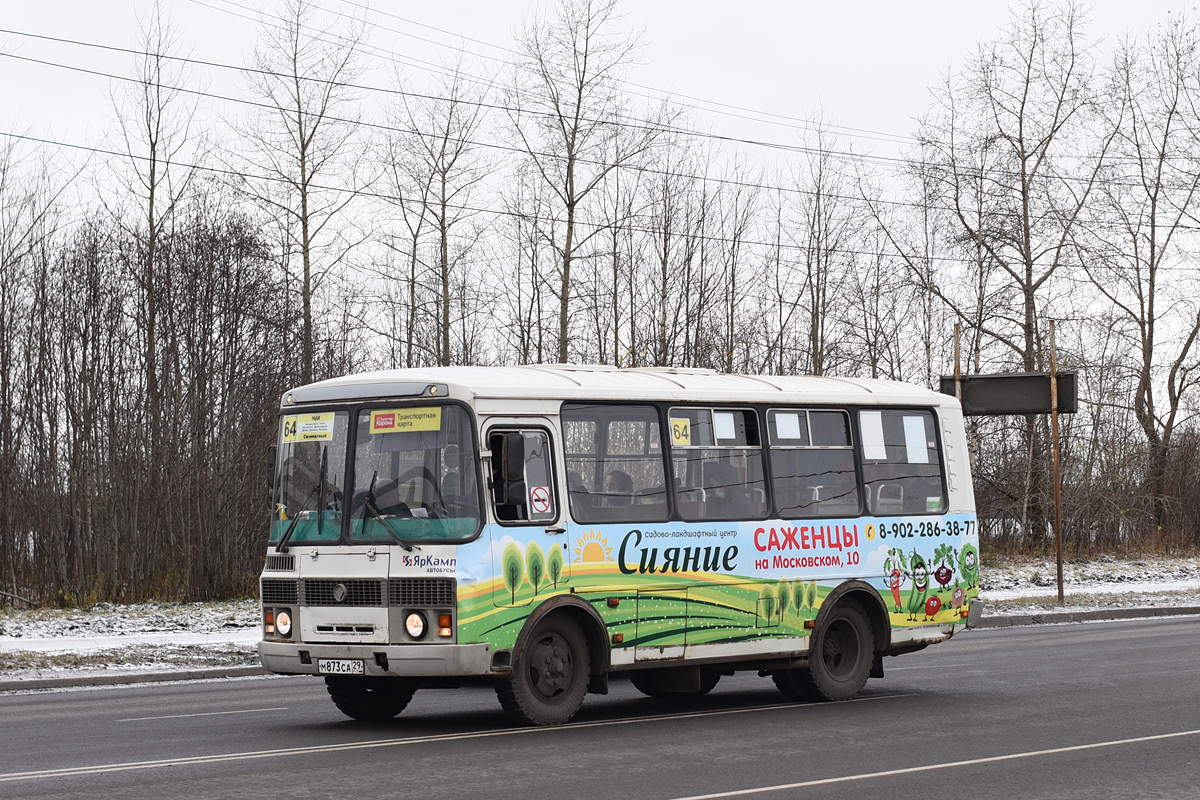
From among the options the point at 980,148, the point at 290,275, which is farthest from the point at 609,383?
the point at 980,148

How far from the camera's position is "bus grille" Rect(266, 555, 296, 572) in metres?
12.1

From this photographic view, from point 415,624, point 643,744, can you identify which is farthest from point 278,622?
point 643,744

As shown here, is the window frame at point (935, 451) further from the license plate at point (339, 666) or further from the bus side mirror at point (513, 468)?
the license plate at point (339, 666)

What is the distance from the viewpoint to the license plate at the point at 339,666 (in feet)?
37.6

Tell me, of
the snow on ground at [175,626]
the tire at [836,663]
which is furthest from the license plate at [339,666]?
the snow on ground at [175,626]

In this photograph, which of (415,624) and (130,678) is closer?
(415,624)

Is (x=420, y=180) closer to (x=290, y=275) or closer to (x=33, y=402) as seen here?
(x=290, y=275)

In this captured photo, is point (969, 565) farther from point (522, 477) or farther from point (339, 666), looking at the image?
point (339, 666)

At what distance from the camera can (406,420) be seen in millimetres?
11828

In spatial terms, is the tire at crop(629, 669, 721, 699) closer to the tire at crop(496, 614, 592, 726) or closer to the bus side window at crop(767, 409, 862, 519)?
the tire at crop(496, 614, 592, 726)

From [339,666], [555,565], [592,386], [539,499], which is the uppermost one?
[592,386]

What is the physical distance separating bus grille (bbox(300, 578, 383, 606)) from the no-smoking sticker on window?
1.35m

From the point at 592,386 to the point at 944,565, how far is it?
4.89m

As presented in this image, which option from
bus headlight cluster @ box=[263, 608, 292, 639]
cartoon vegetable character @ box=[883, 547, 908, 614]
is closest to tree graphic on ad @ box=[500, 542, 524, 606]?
bus headlight cluster @ box=[263, 608, 292, 639]
